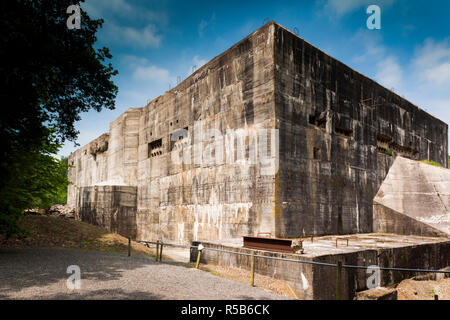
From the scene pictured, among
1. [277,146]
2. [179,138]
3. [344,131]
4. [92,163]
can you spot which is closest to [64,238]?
[179,138]

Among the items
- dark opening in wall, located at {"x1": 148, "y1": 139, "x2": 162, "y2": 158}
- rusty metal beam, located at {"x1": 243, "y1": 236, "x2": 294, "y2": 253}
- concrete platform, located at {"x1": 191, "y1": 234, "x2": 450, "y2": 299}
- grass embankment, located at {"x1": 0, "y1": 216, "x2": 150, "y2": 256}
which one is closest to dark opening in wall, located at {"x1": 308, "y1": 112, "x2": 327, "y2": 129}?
concrete platform, located at {"x1": 191, "y1": 234, "x2": 450, "y2": 299}

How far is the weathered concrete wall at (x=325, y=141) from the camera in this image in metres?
14.8

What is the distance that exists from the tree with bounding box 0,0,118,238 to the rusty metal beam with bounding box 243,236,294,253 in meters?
8.38

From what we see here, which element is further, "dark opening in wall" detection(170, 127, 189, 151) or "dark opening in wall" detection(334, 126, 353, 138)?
"dark opening in wall" detection(170, 127, 189, 151)

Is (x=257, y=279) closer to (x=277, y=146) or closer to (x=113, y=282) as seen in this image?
(x=113, y=282)

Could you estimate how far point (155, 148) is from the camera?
81.8ft

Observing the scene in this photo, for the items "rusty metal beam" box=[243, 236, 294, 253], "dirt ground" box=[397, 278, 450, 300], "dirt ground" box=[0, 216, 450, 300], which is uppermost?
"rusty metal beam" box=[243, 236, 294, 253]

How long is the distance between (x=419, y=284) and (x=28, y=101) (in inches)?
634

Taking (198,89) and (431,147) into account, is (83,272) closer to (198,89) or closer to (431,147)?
(198,89)

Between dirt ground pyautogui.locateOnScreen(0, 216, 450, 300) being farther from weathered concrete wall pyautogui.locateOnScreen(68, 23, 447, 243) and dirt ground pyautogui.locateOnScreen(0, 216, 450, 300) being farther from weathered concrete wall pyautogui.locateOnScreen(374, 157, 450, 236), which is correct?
weathered concrete wall pyautogui.locateOnScreen(374, 157, 450, 236)

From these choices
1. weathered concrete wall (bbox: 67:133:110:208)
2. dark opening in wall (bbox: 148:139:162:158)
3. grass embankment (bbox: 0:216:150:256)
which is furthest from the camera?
weathered concrete wall (bbox: 67:133:110:208)

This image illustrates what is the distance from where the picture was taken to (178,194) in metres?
20.7

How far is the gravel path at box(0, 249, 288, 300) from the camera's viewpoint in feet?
20.9

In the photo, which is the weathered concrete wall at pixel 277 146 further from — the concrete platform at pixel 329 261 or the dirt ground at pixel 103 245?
the dirt ground at pixel 103 245
